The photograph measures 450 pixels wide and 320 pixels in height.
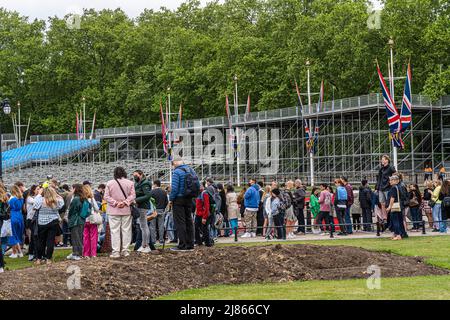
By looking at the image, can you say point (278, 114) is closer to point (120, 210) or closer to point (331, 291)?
point (120, 210)

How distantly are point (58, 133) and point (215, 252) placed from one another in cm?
8357

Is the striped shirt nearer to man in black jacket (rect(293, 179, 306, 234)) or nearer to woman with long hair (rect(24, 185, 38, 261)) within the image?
woman with long hair (rect(24, 185, 38, 261))

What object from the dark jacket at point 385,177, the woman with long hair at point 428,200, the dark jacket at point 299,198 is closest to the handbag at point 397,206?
the dark jacket at point 385,177

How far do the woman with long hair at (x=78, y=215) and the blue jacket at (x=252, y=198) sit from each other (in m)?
8.78

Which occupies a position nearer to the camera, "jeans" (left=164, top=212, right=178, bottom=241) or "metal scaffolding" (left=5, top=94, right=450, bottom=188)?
"jeans" (left=164, top=212, right=178, bottom=241)

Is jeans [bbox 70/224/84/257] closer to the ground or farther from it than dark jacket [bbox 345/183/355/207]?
closer to the ground

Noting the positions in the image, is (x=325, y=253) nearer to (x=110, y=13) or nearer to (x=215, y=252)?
(x=215, y=252)

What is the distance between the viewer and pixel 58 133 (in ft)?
316

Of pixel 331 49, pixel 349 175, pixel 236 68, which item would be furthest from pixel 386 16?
pixel 236 68

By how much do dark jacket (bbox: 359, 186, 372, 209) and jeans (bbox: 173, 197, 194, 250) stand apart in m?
10.7

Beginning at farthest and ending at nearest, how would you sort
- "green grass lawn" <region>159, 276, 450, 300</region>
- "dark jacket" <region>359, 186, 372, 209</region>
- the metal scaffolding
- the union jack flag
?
the metal scaffolding < the union jack flag < "dark jacket" <region>359, 186, 372, 209</region> < "green grass lawn" <region>159, 276, 450, 300</region>

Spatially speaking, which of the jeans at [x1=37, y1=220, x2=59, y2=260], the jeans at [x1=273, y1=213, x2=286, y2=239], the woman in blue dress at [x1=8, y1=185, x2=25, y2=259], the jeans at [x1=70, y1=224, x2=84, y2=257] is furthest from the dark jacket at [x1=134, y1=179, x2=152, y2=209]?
the jeans at [x1=273, y1=213, x2=286, y2=239]

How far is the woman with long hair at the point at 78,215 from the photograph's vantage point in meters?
17.7

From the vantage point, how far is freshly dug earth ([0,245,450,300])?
1188cm
